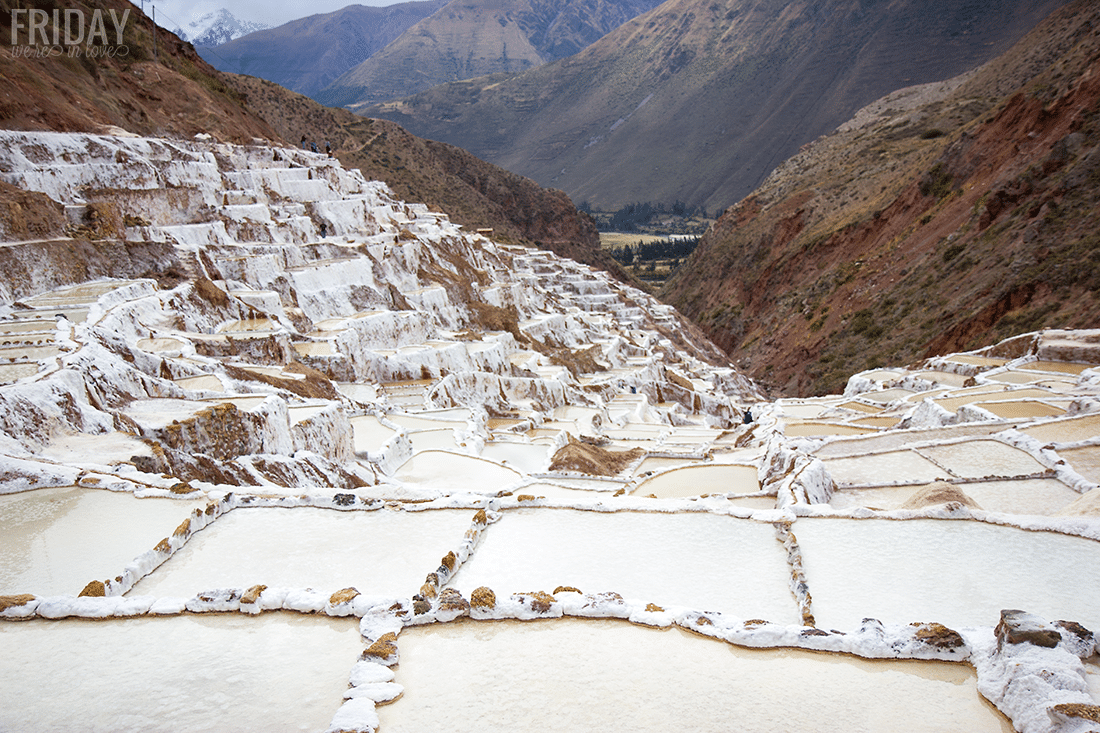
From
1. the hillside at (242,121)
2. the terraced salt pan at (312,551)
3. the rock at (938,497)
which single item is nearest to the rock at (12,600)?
the terraced salt pan at (312,551)

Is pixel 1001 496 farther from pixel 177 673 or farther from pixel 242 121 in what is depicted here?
pixel 242 121

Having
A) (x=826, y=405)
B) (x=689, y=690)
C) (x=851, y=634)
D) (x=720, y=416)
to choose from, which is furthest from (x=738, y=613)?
(x=720, y=416)

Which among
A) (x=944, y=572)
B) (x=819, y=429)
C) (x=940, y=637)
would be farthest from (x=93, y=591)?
(x=819, y=429)

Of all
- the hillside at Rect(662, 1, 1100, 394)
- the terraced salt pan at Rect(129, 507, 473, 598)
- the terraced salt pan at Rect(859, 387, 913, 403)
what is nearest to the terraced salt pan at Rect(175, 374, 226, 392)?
Answer: the terraced salt pan at Rect(129, 507, 473, 598)

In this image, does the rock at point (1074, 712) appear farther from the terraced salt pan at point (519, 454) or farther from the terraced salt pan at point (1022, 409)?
the terraced salt pan at point (519, 454)

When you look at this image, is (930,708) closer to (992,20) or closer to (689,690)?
(689,690)

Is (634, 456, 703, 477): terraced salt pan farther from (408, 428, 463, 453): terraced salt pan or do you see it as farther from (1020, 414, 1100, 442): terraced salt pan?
Result: (1020, 414, 1100, 442): terraced salt pan
